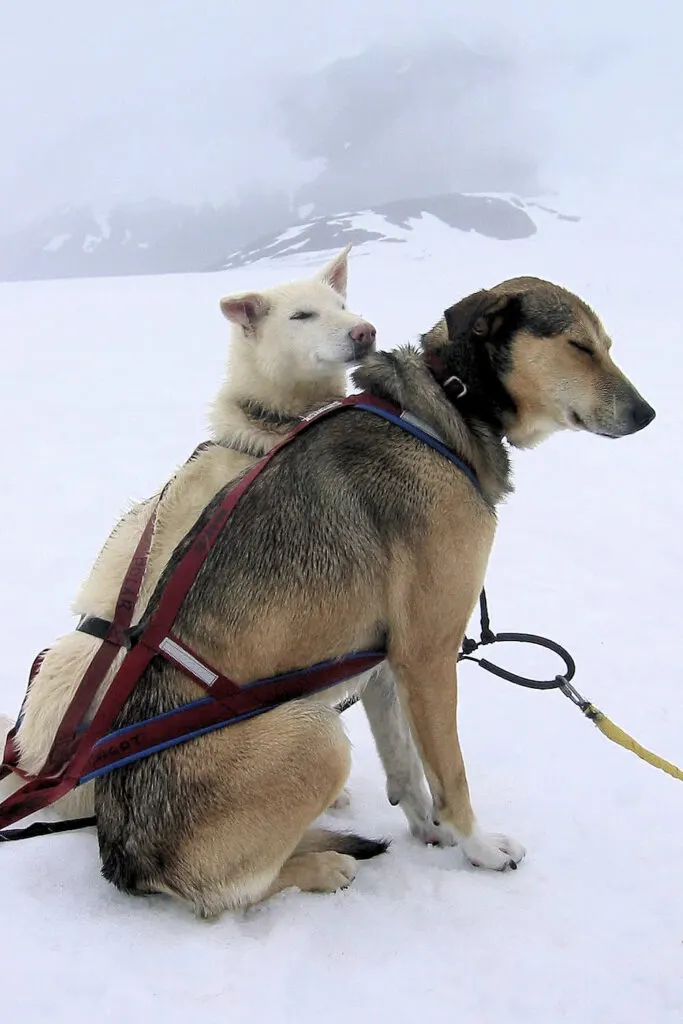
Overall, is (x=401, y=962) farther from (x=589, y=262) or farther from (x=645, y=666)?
(x=589, y=262)

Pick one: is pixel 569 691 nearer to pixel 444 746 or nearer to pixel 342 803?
pixel 444 746

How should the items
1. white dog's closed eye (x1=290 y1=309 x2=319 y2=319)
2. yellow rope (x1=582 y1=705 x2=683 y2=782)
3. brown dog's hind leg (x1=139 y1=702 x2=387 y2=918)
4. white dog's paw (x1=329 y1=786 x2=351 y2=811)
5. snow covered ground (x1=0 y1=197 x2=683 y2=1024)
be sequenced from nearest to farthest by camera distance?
snow covered ground (x1=0 y1=197 x2=683 y2=1024), brown dog's hind leg (x1=139 y1=702 x2=387 y2=918), yellow rope (x1=582 y1=705 x2=683 y2=782), white dog's paw (x1=329 y1=786 x2=351 y2=811), white dog's closed eye (x1=290 y1=309 x2=319 y2=319)

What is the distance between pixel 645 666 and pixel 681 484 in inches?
168

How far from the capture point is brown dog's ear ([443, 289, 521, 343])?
2.80m

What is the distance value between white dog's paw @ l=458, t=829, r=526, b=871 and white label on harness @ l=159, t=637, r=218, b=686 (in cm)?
119

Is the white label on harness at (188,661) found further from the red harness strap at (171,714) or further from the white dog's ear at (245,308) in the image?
the white dog's ear at (245,308)

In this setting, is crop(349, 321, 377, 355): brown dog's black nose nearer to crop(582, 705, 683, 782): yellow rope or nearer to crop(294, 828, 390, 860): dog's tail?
crop(582, 705, 683, 782): yellow rope

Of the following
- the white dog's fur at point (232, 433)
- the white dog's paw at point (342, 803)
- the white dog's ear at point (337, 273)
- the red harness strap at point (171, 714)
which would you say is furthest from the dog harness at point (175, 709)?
the white dog's ear at point (337, 273)

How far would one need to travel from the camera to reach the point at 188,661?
7.94ft

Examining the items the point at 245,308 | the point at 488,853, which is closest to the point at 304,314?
the point at 245,308

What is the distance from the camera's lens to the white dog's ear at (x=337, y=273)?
4484mm

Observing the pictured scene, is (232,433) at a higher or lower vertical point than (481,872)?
higher

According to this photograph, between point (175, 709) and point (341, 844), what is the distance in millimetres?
904

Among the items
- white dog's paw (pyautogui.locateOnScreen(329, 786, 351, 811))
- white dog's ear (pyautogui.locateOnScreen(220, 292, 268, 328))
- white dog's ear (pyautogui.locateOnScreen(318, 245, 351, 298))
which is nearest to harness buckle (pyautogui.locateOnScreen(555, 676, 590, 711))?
white dog's paw (pyautogui.locateOnScreen(329, 786, 351, 811))
